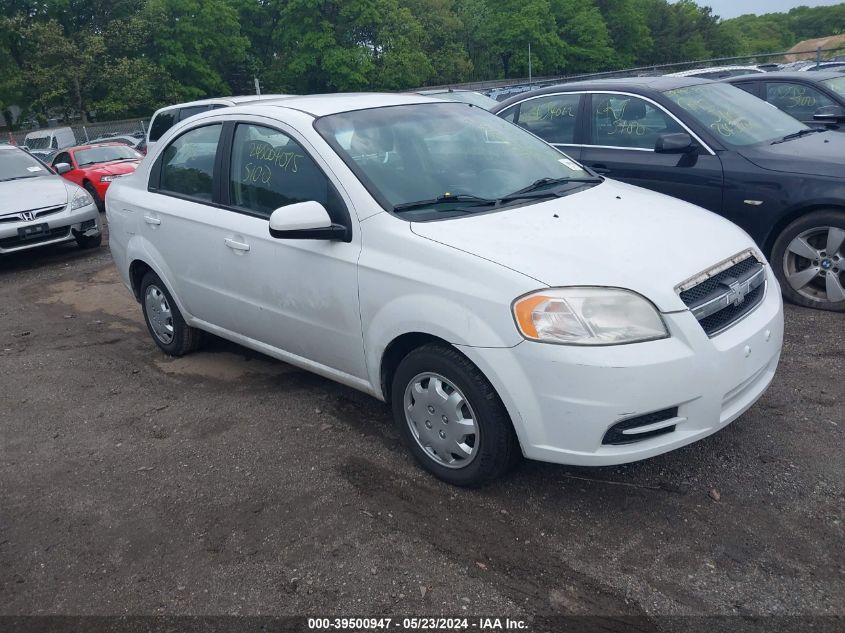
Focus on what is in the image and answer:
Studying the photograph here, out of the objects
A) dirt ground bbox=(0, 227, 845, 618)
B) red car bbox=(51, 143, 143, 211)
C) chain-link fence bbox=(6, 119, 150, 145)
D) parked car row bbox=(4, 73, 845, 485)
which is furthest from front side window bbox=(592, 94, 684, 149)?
chain-link fence bbox=(6, 119, 150, 145)

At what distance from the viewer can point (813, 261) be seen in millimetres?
5480

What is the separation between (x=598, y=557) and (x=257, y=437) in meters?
2.07

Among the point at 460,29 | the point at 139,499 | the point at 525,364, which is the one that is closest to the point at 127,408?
the point at 139,499

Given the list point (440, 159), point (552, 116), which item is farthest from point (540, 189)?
point (552, 116)

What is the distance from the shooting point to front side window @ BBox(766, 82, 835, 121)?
833cm

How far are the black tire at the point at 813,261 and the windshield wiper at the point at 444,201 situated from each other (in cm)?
287

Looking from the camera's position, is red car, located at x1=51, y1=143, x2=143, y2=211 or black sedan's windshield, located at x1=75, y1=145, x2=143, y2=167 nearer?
red car, located at x1=51, y1=143, x2=143, y2=211

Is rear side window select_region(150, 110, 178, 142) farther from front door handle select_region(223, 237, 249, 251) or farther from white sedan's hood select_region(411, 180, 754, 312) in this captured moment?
white sedan's hood select_region(411, 180, 754, 312)

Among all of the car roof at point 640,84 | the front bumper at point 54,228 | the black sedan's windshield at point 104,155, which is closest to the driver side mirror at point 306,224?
the car roof at point 640,84

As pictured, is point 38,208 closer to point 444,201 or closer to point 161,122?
point 161,122

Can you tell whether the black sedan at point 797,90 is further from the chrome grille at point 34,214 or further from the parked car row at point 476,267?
the chrome grille at point 34,214

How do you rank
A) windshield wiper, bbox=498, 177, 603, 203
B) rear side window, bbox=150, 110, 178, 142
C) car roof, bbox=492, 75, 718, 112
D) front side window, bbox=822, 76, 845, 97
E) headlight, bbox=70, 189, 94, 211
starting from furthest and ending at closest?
rear side window, bbox=150, 110, 178, 142, headlight, bbox=70, 189, 94, 211, front side window, bbox=822, 76, 845, 97, car roof, bbox=492, 75, 718, 112, windshield wiper, bbox=498, 177, 603, 203

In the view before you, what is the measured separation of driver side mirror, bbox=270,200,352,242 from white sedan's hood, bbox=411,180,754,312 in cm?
43

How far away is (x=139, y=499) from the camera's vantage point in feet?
12.2
